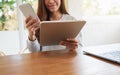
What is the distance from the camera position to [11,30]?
2.84 metres

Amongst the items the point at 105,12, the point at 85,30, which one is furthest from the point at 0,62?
the point at 105,12

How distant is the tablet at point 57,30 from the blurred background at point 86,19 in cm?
158

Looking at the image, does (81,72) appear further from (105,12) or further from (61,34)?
(105,12)

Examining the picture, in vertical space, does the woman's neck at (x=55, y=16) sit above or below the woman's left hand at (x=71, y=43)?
above

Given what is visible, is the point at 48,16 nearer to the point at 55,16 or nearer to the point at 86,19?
the point at 55,16

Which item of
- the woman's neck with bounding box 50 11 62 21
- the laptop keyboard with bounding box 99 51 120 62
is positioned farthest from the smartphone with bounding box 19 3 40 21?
the woman's neck with bounding box 50 11 62 21

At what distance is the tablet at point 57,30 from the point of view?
1070 millimetres

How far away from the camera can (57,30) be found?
3.73ft

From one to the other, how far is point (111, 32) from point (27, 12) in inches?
97.9

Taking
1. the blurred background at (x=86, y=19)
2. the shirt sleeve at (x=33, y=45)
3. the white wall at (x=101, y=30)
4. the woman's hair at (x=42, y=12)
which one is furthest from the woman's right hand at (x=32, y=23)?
the white wall at (x=101, y=30)

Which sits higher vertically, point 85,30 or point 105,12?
point 105,12

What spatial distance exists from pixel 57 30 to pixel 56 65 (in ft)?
0.96

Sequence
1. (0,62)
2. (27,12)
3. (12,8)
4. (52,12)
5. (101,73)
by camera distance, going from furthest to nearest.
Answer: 1. (12,8)
2. (52,12)
3. (27,12)
4. (0,62)
5. (101,73)

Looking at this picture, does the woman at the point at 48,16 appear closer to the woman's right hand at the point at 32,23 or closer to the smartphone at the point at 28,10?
the woman's right hand at the point at 32,23
